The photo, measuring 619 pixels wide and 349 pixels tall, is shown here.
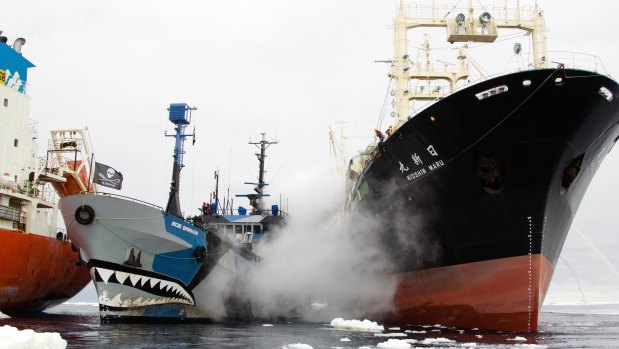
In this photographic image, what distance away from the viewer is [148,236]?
20047 millimetres

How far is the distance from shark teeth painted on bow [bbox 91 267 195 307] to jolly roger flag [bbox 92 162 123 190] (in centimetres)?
579

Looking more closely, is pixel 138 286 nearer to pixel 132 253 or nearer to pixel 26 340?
pixel 132 253

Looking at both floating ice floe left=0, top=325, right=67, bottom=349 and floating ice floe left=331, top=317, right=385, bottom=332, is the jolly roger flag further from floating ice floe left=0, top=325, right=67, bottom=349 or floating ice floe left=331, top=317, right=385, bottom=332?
floating ice floe left=0, top=325, right=67, bottom=349

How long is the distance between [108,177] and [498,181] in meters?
17.4

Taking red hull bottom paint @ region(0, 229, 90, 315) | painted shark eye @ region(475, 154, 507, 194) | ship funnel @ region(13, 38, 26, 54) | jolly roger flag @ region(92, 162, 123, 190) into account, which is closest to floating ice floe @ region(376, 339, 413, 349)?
painted shark eye @ region(475, 154, 507, 194)

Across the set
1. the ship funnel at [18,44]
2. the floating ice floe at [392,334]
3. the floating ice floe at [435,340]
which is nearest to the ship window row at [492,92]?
the floating ice floe at [435,340]

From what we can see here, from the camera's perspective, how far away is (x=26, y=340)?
30.5 ft

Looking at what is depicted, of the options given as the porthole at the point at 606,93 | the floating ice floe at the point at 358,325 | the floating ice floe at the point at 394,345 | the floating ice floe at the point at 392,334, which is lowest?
the floating ice floe at the point at 394,345

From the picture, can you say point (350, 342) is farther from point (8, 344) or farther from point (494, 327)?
point (8, 344)

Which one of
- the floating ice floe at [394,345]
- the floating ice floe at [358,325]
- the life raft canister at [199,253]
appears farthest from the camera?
the life raft canister at [199,253]

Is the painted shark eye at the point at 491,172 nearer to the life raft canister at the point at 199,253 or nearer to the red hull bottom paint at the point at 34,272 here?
the life raft canister at the point at 199,253

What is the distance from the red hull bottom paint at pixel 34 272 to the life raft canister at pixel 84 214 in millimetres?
5709

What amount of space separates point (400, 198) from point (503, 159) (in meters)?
4.26

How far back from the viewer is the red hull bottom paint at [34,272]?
23594 mm
